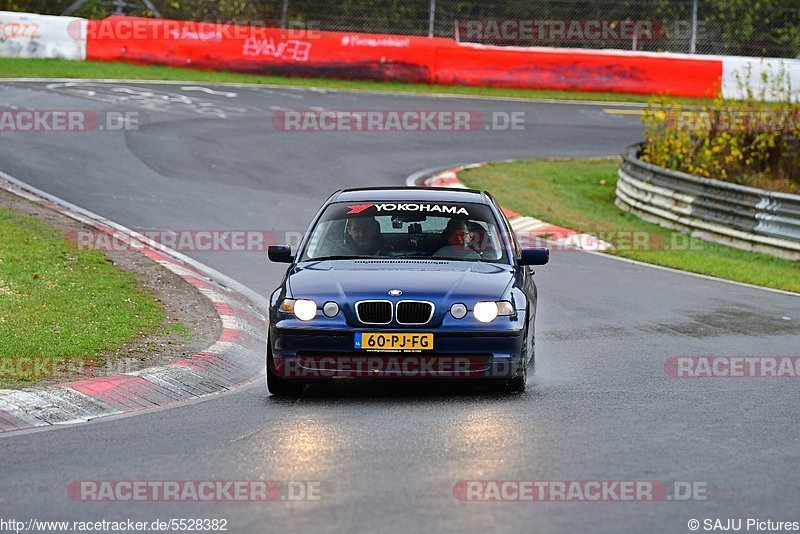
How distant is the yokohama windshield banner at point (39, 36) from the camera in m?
34.7

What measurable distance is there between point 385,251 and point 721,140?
14467 millimetres

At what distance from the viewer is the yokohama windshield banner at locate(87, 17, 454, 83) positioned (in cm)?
3575

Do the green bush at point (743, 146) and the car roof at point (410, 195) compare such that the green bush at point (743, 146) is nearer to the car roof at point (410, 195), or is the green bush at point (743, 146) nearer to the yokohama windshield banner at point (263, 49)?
the car roof at point (410, 195)

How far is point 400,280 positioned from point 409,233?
1076 mm

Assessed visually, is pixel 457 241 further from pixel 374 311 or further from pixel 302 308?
pixel 302 308

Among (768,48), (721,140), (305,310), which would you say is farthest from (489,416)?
(768,48)

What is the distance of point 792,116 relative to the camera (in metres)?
23.3

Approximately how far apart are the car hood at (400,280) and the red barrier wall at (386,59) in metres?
26.6

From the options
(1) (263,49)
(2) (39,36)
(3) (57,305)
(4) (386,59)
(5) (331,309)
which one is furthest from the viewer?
(4) (386,59)

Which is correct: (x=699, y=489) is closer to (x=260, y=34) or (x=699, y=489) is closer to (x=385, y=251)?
(x=385, y=251)

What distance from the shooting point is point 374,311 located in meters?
9.26

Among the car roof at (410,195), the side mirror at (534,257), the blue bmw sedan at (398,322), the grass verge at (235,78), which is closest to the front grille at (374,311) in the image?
the blue bmw sedan at (398,322)

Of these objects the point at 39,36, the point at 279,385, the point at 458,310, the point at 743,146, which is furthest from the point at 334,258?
the point at 39,36

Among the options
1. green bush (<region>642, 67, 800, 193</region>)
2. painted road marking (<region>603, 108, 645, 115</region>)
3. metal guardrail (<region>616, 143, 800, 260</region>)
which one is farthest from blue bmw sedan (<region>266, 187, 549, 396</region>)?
painted road marking (<region>603, 108, 645, 115</region>)
